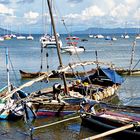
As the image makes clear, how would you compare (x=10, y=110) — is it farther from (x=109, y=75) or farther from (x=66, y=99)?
(x=109, y=75)

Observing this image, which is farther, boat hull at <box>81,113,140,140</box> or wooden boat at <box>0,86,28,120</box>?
wooden boat at <box>0,86,28,120</box>

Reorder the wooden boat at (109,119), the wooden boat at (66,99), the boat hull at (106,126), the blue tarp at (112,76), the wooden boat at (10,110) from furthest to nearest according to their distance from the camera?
the blue tarp at (112,76) < the wooden boat at (66,99) < the wooden boat at (10,110) < the wooden boat at (109,119) < the boat hull at (106,126)

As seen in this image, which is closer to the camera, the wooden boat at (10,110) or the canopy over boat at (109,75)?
the wooden boat at (10,110)

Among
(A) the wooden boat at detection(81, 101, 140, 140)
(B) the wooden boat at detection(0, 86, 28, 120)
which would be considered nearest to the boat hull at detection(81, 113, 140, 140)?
(A) the wooden boat at detection(81, 101, 140, 140)

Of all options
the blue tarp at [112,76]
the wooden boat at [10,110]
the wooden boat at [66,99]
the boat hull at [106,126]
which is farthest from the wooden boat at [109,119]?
the blue tarp at [112,76]

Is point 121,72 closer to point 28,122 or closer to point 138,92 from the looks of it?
point 138,92

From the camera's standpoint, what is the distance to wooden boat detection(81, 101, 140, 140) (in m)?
25.9

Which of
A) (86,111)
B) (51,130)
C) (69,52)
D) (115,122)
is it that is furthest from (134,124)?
(69,52)

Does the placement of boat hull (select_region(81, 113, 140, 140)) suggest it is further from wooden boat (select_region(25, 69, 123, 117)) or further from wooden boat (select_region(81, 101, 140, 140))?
wooden boat (select_region(25, 69, 123, 117))

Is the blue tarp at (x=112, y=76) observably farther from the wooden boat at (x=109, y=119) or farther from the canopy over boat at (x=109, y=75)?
the wooden boat at (x=109, y=119)

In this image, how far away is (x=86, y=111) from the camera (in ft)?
Result: 97.3

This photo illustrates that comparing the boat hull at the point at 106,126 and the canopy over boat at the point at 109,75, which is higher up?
the canopy over boat at the point at 109,75

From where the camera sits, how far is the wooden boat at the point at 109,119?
25941 millimetres

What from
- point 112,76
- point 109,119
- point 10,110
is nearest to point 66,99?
point 10,110
